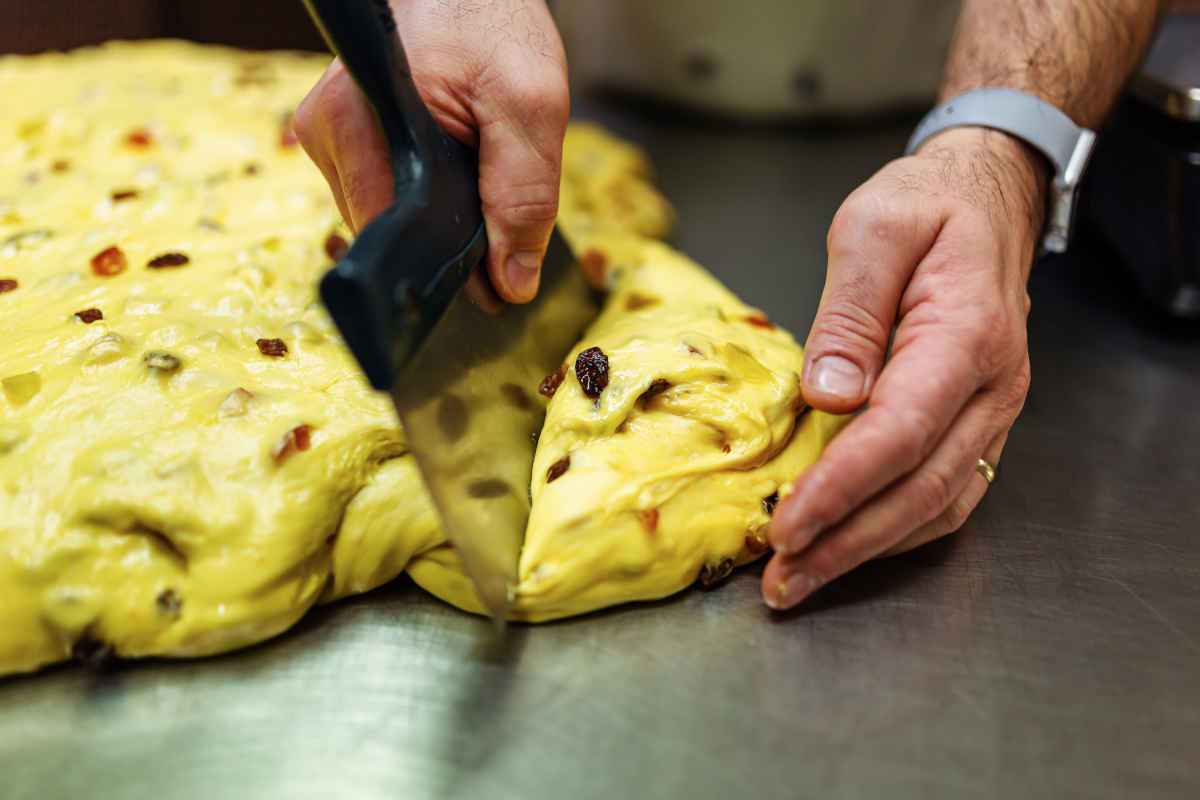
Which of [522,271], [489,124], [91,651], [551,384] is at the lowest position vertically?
[91,651]

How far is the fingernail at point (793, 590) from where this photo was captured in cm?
86

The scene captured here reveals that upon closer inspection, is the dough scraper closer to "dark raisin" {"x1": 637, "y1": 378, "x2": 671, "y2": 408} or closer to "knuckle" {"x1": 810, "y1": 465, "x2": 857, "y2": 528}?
"dark raisin" {"x1": 637, "y1": 378, "x2": 671, "y2": 408}

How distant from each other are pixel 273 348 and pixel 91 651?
0.33m

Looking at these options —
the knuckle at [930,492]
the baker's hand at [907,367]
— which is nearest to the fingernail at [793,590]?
the baker's hand at [907,367]

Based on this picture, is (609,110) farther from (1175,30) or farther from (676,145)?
(1175,30)

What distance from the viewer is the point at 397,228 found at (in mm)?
735

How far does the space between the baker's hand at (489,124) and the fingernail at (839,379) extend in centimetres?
31

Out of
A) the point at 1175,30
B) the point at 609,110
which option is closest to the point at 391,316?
the point at 1175,30

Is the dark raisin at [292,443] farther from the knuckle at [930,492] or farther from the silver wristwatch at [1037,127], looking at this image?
the silver wristwatch at [1037,127]

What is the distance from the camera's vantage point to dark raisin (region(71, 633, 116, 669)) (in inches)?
32.3

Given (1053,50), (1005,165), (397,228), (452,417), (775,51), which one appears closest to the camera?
(397,228)

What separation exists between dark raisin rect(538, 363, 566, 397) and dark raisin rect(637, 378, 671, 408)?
10 centimetres

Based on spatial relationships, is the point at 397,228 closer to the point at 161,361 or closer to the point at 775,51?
the point at 161,361

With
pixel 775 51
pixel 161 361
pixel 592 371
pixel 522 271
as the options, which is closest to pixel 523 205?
pixel 522 271
